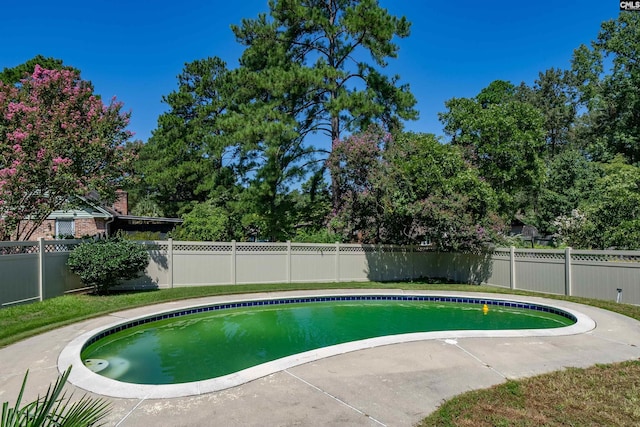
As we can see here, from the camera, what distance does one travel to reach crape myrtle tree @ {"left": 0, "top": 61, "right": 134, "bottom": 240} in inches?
431

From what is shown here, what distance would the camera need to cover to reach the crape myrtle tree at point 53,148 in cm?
1094

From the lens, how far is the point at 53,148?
11.1 m

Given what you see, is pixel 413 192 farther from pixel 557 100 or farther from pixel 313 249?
pixel 557 100

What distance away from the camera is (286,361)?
5.58 m

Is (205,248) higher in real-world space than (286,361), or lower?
higher

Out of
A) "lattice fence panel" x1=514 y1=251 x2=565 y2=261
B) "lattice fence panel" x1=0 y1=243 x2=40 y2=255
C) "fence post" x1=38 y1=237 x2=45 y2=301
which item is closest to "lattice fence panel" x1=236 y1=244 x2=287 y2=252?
"fence post" x1=38 y1=237 x2=45 y2=301

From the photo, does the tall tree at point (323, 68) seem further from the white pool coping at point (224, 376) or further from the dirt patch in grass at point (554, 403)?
the dirt patch in grass at point (554, 403)

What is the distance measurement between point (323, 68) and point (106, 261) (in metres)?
11.7

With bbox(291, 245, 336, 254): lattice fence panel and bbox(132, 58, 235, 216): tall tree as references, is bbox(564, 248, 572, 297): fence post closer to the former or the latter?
bbox(291, 245, 336, 254): lattice fence panel

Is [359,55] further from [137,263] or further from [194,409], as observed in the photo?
[194,409]

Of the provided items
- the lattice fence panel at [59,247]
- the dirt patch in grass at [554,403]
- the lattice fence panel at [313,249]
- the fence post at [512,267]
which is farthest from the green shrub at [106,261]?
the fence post at [512,267]

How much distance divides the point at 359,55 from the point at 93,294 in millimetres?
15022

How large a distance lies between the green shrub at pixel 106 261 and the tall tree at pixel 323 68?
295 inches

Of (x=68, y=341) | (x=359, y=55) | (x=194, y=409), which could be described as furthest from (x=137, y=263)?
(x=359, y=55)
